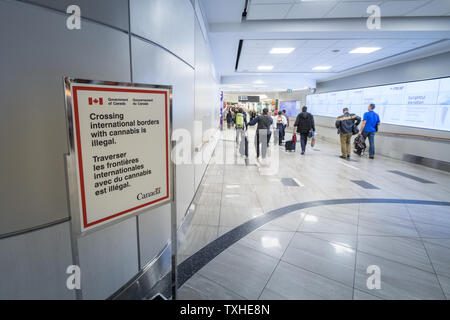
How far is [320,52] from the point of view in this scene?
24.6 feet

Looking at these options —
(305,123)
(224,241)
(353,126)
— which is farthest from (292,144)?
(224,241)

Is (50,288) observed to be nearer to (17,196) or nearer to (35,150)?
(17,196)

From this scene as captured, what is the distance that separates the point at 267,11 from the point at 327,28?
1.51 meters

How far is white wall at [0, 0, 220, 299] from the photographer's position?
112cm

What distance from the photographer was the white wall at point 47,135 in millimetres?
1123

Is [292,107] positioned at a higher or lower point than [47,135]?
higher

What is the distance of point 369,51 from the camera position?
7.24 meters

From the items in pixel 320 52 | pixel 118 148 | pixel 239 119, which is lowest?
pixel 118 148

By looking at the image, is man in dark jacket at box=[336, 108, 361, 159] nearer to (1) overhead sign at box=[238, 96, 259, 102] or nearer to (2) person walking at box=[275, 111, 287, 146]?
(2) person walking at box=[275, 111, 287, 146]

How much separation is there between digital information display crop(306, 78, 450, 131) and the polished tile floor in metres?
2.63

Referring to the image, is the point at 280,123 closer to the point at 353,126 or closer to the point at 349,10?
the point at 353,126
